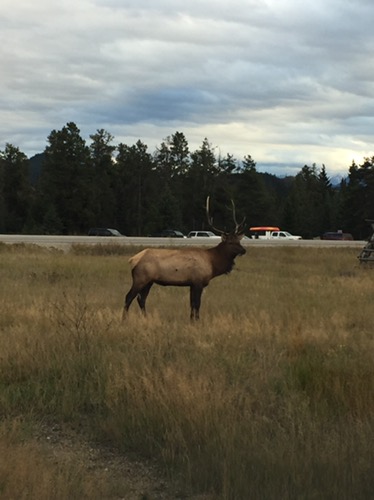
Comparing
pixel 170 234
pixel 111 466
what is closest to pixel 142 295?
pixel 111 466

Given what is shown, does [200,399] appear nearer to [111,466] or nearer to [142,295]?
[111,466]

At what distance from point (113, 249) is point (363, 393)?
2723 centimetres

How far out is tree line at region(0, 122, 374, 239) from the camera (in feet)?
243

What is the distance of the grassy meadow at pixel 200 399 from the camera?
440 centimetres

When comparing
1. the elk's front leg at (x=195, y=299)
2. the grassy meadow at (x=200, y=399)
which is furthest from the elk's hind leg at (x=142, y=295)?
the elk's front leg at (x=195, y=299)

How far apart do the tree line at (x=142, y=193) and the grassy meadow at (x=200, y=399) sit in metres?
60.7

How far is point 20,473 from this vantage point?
433 cm

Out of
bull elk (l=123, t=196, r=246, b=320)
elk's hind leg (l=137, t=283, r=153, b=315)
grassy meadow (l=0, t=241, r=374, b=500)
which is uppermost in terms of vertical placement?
bull elk (l=123, t=196, r=246, b=320)

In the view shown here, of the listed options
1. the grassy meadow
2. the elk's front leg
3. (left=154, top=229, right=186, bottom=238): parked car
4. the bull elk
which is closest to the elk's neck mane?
the bull elk

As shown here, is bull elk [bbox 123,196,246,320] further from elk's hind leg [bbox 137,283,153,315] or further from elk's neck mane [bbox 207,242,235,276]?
elk's neck mane [bbox 207,242,235,276]

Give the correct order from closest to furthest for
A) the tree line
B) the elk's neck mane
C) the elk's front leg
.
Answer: the elk's front leg, the elk's neck mane, the tree line

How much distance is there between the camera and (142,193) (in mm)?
81688

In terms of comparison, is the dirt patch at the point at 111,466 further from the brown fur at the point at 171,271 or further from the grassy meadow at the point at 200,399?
the brown fur at the point at 171,271

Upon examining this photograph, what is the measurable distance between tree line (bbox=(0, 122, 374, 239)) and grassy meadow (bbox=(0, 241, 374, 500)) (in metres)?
60.7
